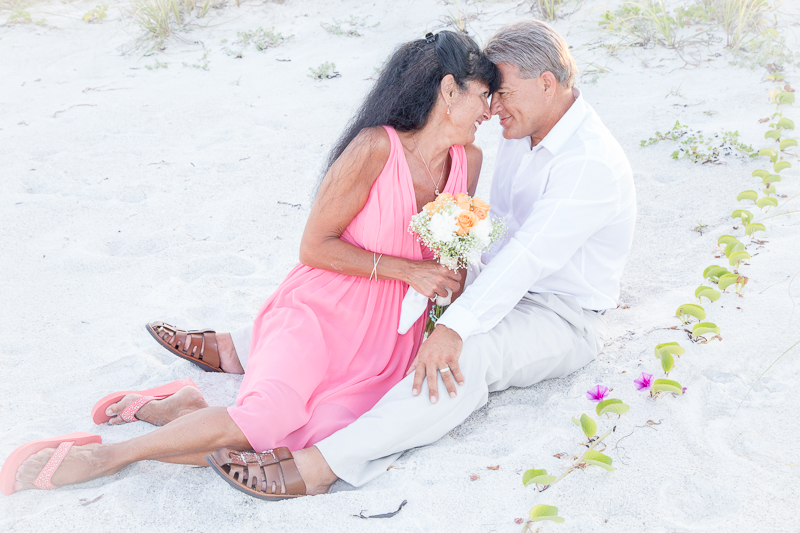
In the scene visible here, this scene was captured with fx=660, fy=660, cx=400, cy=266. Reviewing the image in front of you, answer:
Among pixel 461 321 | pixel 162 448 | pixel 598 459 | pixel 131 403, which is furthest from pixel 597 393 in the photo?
pixel 131 403

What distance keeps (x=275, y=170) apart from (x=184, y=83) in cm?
230

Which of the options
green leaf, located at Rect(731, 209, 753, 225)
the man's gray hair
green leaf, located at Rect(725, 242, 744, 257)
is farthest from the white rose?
green leaf, located at Rect(731, 209, 753, 225)

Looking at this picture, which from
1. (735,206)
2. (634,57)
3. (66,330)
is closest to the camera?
(66,330)

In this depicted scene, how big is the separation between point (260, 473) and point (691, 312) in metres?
2.19

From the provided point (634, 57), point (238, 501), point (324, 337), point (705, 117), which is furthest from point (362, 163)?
point (634, 57)

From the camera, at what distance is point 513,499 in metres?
2.48

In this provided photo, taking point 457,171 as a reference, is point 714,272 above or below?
below

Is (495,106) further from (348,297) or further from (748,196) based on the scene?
(748,196)

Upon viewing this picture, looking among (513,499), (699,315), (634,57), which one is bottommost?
(513,499)

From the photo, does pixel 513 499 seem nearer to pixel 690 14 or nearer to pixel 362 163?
pixel 362 163

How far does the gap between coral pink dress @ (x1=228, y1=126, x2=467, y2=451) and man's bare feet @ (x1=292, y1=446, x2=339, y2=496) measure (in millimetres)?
167

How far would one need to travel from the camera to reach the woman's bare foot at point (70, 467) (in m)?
2.64

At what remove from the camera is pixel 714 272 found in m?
3.65

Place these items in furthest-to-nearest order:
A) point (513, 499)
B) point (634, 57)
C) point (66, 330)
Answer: point (634, 57) → point (66, 330) → point (513, 499)
